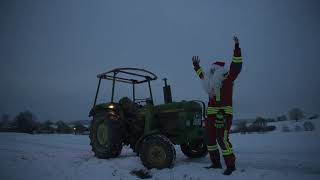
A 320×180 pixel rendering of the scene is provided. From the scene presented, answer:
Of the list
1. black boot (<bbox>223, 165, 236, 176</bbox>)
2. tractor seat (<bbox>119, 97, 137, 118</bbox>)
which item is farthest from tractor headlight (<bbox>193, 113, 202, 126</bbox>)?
tractor seat (<bbox>119, 97, 137, 118</bbox>)

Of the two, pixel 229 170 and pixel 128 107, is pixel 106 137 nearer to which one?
pixel 128 107

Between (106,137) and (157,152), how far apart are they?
2.51 metres

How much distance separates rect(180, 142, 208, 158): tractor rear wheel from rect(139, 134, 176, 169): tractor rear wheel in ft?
5.74

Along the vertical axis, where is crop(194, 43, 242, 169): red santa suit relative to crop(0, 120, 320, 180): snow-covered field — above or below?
above

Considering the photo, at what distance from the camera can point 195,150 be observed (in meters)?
9.29

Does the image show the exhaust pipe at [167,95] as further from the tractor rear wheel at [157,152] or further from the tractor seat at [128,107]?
Answer: the tractor rear wheel at [157,152]

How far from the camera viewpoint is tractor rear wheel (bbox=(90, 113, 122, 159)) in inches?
376

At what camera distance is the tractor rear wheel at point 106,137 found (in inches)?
376

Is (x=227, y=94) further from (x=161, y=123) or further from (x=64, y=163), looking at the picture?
(x=64, y=163)

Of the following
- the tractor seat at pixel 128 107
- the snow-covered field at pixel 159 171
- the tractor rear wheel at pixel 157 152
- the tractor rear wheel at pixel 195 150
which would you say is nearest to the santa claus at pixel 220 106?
the snow-covered field at pixel 159 171

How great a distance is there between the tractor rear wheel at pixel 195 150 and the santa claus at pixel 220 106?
173cm

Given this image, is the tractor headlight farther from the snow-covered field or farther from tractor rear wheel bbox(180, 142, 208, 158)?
the snow-covered field

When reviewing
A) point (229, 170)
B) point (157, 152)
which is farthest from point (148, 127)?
point (229, 170)

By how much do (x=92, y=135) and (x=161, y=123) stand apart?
2.61m
